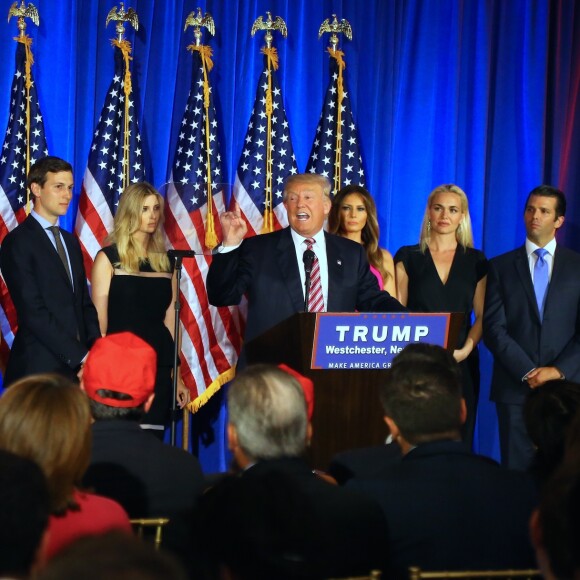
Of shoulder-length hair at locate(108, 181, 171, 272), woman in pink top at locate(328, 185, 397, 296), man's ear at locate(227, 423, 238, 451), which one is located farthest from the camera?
woman in pink top at locate(328, 185, 397, 296)

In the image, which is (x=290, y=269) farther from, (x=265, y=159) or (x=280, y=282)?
(x=265, y=159)

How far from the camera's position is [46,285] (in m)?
4.90

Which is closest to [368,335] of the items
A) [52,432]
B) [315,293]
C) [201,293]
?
[315,293]

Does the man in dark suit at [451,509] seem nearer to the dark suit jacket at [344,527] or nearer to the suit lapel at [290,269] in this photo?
the dark suit jacket at [344,527]

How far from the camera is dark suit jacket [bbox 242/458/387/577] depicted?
199cm

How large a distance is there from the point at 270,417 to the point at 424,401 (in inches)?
17.3

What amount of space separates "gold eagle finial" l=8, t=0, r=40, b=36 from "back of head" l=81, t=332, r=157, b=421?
12.3 ft

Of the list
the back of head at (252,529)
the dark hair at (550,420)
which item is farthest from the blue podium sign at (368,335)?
the back of head at (252,529)

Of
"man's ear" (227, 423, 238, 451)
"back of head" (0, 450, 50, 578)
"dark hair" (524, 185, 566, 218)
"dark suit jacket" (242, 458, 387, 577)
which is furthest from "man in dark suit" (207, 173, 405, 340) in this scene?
"back of head" (0, 450, 50, 578)

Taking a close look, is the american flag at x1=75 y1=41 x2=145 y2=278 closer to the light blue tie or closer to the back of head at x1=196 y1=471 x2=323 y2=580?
the light blue tie

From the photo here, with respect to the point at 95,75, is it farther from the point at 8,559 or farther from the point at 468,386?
the point at 8,559

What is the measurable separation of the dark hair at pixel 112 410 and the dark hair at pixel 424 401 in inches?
29.7

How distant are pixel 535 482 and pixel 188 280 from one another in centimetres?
394

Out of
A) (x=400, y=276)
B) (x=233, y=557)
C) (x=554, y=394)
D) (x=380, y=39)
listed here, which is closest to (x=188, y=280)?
(x=400, y=276)
